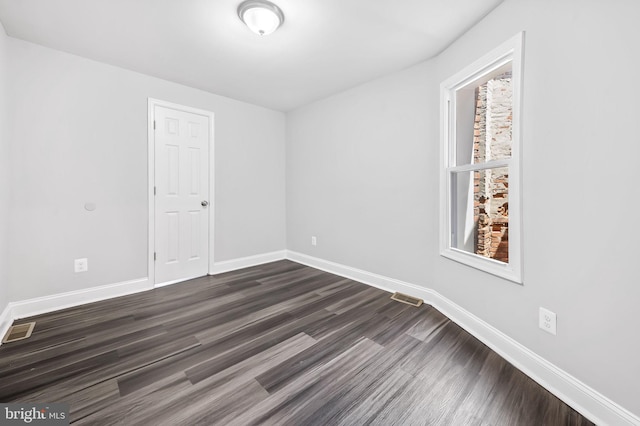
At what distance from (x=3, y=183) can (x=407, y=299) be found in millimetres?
3756

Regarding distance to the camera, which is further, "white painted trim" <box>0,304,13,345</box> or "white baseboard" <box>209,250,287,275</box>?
"white baseboard" <box>209,250,287,275</box>

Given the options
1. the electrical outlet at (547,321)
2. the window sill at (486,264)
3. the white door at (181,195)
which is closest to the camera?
the electrical outlet at (547,321)

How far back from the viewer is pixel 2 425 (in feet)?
4.04

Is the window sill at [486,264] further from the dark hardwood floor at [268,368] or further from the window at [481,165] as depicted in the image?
the dark hardwood floor at [268,368]

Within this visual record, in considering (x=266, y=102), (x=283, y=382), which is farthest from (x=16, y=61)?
(x=283, y=382)

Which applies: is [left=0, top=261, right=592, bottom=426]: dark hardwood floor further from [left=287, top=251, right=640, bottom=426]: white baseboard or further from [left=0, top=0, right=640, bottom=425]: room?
[left=0, top=0, right=640, bottom=425]: room

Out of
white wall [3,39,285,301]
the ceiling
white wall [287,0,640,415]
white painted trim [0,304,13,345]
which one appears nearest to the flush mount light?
the ceiling

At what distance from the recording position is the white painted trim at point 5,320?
2.06 m

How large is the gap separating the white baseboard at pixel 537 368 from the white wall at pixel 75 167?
3215 millimetres

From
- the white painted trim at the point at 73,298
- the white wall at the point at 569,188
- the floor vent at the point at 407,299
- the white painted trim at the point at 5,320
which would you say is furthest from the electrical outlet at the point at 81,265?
the white wall at the point at 569,188

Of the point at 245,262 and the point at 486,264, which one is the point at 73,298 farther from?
the point at 486,264

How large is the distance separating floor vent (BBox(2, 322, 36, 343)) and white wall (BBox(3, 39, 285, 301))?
33 cm

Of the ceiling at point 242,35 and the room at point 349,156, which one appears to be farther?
the ceiling at point 242,35

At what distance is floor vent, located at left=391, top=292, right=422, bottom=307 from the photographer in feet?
8.70
